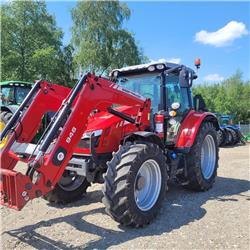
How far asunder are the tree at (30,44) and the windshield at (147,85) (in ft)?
61.3

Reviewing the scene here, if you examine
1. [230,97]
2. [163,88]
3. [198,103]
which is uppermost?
[230,97]

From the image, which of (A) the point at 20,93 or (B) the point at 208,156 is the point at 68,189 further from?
(A) the point at 20,93

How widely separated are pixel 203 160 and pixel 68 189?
2872 mm

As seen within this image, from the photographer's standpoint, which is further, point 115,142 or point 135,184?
point 115,142

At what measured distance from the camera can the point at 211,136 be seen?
7.31 metres

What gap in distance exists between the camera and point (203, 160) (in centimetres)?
728

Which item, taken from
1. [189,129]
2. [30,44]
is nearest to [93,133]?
[189,129]

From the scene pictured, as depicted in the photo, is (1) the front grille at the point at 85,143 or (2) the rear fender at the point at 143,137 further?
(1) the front grille at the point at 85,143

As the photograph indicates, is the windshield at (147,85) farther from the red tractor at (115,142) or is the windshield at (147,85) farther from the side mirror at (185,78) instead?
the side mirror at (185,78)

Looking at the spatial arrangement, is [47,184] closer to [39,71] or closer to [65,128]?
[65,128]

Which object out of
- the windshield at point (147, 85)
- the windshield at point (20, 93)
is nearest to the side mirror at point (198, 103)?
the windshield at point (147, 85)

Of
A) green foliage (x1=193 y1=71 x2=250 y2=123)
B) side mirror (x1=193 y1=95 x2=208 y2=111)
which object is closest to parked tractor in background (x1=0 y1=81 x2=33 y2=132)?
side mirror (x1=193 y1=95 x2=208 y2=111)

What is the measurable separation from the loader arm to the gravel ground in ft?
2.30

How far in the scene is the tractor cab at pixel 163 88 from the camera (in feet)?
20.6
